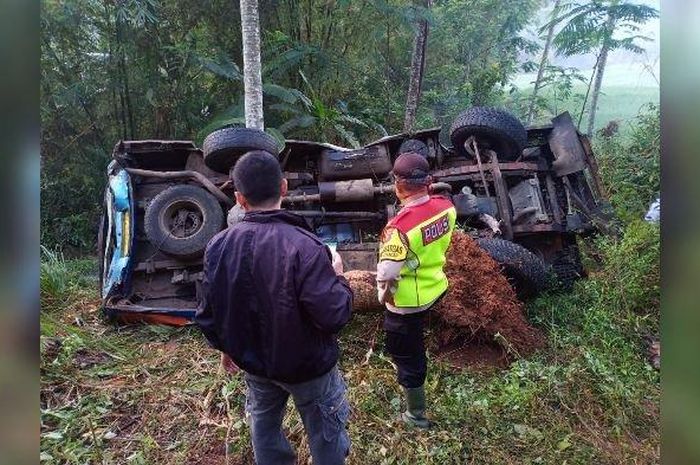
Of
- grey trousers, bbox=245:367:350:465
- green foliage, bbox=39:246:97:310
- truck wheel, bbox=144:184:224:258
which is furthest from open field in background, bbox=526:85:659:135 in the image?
grey trousers, bbox=245:367:350:465

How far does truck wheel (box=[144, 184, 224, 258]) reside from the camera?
4953 millimetres

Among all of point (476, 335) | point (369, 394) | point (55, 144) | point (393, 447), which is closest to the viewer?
point (393, 447)

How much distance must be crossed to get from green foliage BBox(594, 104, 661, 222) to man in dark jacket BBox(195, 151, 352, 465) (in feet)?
13.6

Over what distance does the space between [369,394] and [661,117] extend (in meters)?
3.03

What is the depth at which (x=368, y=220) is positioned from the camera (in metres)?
5.52

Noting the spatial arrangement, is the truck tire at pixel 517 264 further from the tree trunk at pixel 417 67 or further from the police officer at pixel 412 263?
the tree trunk at pixel 417 67

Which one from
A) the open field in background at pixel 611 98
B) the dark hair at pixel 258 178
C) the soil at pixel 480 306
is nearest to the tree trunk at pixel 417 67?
the soil at pixel 480 306

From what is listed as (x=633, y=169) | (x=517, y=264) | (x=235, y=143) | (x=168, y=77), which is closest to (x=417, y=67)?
(x=633, y=169)

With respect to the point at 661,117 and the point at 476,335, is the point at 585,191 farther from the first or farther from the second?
the point at 661,117

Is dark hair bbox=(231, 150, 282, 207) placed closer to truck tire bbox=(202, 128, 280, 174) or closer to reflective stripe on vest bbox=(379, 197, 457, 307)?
reflective stripe on vest bbox=(379, 197, 457, 307)

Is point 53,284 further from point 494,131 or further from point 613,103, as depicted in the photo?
point 613,103
